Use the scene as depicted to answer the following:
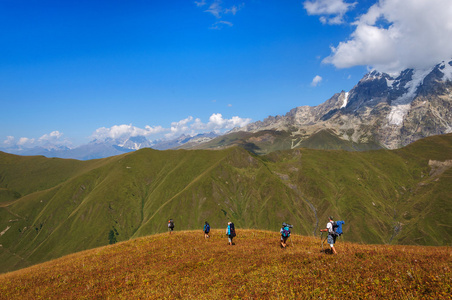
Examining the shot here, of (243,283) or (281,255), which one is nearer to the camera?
(243,283)

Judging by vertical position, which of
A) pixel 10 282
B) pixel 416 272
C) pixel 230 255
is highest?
pixel 416 272

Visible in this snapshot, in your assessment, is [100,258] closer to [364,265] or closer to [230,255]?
[230,255]

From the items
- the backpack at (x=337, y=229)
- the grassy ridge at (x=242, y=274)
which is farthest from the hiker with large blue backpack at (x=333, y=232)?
the grassy ridge at (x=242, y=274)

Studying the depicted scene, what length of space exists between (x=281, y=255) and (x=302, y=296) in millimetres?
7978

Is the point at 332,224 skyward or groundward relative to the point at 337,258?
skyward

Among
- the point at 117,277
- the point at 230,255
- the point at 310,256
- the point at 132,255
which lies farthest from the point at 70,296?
the point at 310,256

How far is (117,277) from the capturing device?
20719 millimetres

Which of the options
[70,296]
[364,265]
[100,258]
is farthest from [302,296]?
[100,258]

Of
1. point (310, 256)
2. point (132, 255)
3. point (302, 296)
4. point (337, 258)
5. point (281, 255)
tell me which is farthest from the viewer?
point (132, 255)

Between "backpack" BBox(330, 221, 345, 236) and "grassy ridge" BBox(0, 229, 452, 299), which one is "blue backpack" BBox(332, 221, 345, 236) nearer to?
"backpack" BBox(330, 221, 345, 236)

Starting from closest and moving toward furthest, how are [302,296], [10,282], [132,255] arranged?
[302,296], [10,282], [132,255]

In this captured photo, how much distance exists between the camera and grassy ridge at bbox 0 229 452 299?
12.5 meters

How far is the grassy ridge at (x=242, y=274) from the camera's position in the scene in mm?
12508

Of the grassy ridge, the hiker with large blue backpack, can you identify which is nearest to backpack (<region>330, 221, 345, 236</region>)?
the hiker with large blue backpack
